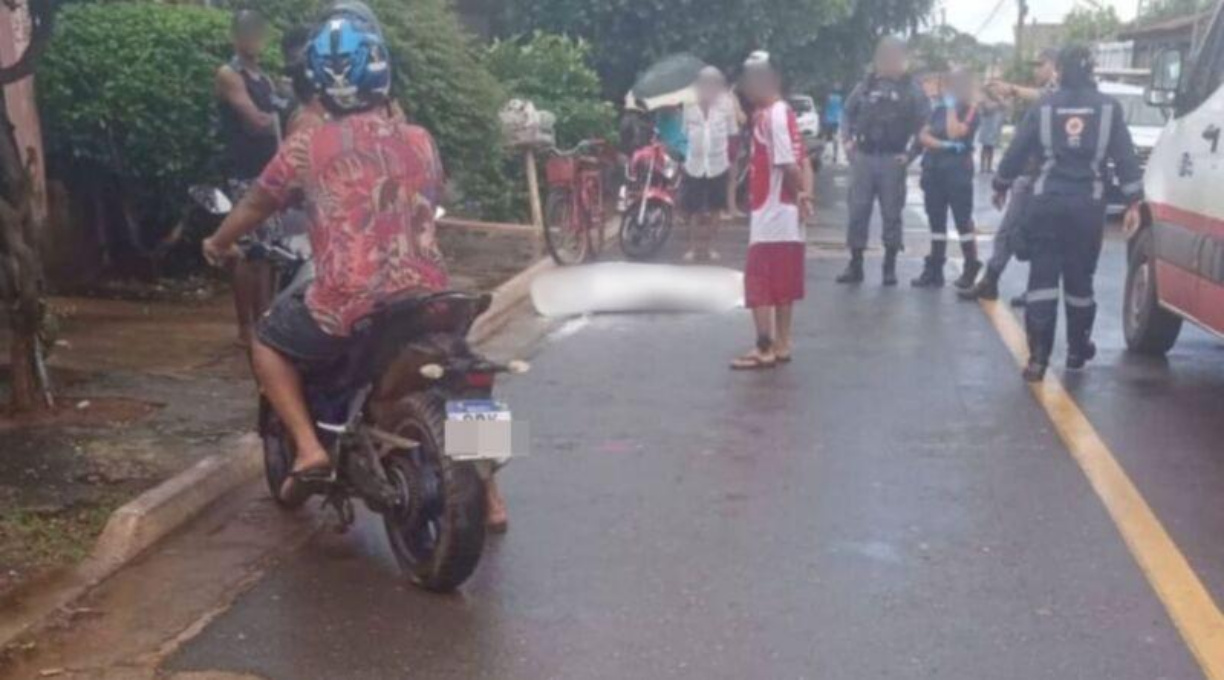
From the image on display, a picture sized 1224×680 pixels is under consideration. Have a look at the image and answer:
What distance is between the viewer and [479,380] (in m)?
5.80

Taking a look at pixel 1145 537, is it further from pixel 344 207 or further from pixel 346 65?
pixel 346 65

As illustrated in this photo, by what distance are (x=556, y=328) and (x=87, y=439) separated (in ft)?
15.5

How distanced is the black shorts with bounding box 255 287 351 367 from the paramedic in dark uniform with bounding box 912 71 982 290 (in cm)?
810

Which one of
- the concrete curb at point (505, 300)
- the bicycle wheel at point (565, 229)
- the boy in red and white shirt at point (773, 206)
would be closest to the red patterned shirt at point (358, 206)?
the boy in red and white shirt at point (773, 206)

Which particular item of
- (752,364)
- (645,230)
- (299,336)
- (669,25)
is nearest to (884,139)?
(645,230)

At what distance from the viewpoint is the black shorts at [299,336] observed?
598 centimetres

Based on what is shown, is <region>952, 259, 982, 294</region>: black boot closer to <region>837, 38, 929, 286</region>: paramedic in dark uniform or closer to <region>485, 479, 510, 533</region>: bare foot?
<region>837, 38, 929, 286</region>: paramedic in dark uniform

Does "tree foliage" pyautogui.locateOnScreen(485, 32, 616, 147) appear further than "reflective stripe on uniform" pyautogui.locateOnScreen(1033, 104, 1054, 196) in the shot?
Yes

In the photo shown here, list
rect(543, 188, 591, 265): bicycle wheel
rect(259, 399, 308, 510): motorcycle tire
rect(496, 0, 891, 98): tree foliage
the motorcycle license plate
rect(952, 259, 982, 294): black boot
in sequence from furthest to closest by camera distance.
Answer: rect(496, 0, 891, 98): tree foliage < rect(543, 188, 591, 265): bicycle wheel < rect(952, 259, 982, 294): black boot < rect(259, 399, 308, 510): motorcycle tire < the motorcycle license plate

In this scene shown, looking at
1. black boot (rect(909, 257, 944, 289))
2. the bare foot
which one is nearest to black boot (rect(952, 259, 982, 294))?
black boot (rect(909, 257, 944, 289))

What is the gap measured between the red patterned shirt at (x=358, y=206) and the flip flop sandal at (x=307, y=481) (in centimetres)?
54

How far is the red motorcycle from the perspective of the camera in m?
15.9

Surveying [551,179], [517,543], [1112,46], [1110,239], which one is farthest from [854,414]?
[1112,46]

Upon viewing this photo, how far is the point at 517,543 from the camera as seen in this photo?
649cm
